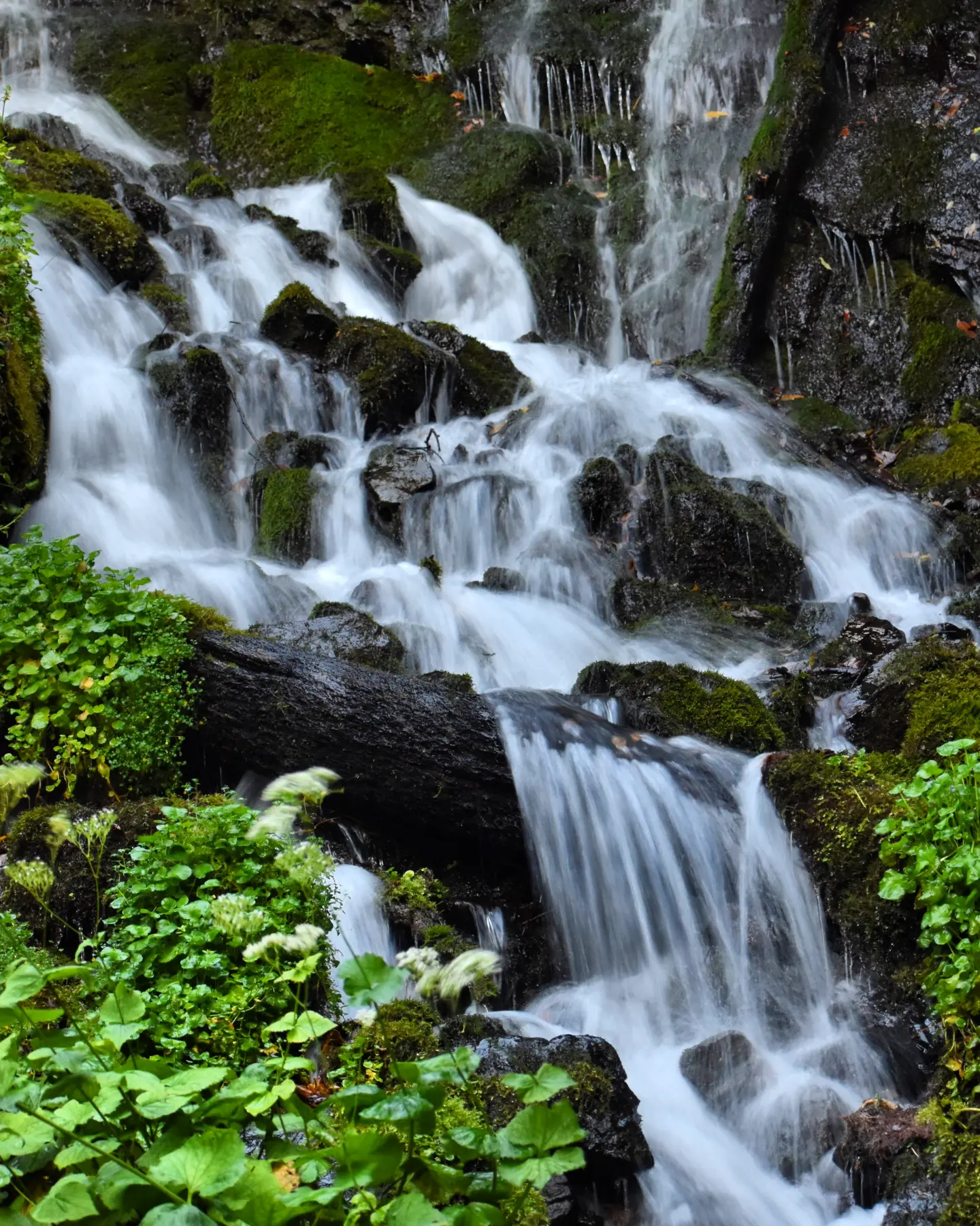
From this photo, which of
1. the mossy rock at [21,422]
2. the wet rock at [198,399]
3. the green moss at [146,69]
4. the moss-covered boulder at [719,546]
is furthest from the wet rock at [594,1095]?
the green moss at [146,69]

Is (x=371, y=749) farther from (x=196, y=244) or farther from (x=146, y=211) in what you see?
(x=146, y=211)

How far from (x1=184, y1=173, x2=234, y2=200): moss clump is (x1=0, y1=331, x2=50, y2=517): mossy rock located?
836 cm

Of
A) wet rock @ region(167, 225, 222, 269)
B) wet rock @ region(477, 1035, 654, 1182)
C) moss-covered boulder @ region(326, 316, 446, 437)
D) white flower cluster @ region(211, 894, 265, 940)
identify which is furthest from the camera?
wet rock @ region(167, 225, 222, 269)

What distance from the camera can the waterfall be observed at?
14.8 meters

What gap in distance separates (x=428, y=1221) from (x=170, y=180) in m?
16.9

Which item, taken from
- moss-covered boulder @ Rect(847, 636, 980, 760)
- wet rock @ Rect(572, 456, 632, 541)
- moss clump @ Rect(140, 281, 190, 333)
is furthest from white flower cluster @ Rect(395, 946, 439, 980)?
moss clump @ Rect(140, 281, 190, 333)

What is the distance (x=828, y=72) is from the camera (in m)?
14.2

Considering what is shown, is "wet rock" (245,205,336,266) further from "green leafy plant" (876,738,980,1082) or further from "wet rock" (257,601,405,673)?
"green leafy plant" (876,738,980,1082)

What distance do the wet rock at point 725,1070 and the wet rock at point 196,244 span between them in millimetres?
12010

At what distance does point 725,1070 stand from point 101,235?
11495 millimetres

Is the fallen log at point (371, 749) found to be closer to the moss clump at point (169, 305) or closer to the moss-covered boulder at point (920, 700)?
the moss-covered boulder at point (920, 700)

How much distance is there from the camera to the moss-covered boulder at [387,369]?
11164 mm

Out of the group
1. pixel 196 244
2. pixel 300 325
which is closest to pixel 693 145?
pixel 196 244

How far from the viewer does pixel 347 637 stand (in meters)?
6.69
